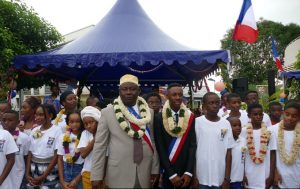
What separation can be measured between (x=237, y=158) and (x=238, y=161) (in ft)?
0.14

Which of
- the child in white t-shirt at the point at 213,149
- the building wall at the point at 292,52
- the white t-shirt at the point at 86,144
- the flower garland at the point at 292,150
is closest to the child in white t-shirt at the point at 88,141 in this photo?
the white t-shirt at the point at 86,144

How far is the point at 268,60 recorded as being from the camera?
34.6 metres

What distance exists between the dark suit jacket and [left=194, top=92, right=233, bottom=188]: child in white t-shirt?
0.41 ft

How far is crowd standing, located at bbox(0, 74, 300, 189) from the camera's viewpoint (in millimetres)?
3846

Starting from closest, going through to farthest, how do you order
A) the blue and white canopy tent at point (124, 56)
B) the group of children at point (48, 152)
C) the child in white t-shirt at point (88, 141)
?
1. the child in white t-shirt at point (88, 141)
2. the group of children at point (48, 152)
3. the blue and white canopy tent at point (124, 56)

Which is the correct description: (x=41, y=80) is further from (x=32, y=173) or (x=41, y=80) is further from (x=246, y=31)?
(x=32, y=173)

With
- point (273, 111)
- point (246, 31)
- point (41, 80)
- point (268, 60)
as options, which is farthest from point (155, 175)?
point (268, 60)

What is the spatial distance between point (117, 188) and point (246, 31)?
21.1 ft

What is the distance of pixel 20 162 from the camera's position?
4.98 m

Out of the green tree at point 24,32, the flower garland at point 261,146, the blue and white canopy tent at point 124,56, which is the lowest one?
the flower garland at point 261,146

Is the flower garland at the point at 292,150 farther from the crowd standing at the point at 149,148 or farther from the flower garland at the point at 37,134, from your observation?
the flower garland at the point at 37,134

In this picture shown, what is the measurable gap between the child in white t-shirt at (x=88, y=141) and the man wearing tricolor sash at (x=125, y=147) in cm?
58

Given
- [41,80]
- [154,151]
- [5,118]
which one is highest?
[41,80]

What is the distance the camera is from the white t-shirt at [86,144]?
4.51 metres
